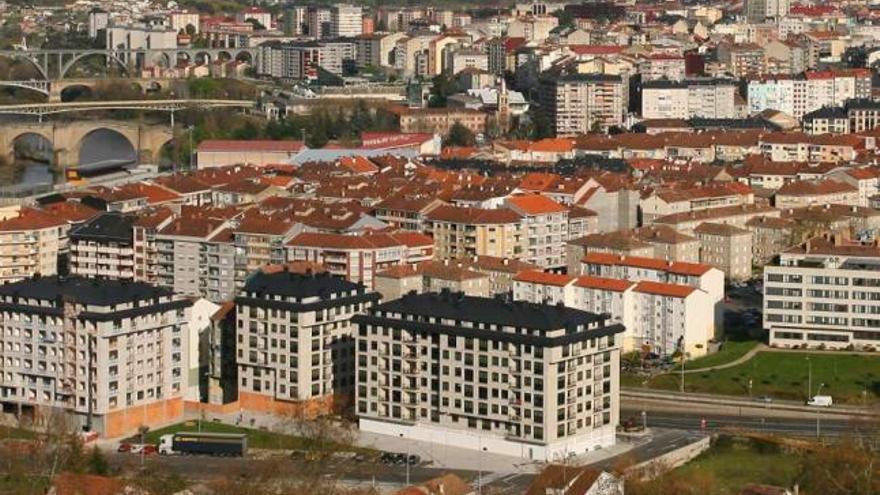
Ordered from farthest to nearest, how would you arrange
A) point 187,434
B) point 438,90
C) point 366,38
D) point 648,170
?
point 366,38 → point 438,90 → point 648,170 → point 187,434

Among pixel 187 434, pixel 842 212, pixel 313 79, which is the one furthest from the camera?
pixel 313 79

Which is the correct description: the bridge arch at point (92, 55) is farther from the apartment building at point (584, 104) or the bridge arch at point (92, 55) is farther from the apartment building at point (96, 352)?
the apartment building at point (96, 352)

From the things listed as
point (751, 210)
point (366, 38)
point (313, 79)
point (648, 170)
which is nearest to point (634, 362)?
point (751, 210)

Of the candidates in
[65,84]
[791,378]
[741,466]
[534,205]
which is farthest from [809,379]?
[65,84]

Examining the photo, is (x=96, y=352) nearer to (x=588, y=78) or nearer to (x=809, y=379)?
(x=809, y=379)

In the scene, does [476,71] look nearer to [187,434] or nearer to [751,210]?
[751,210]
